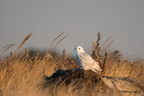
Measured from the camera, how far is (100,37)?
5.24 m

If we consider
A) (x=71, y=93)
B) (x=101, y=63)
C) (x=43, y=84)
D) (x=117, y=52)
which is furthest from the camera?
(x=117, y=52)

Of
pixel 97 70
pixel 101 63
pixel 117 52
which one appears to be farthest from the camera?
pixel 117 52

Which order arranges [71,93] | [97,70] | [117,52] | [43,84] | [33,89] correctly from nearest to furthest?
[71,93] → [33,89] → [43,84] → [97,70] → [117,52]

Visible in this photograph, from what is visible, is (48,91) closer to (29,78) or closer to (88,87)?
(88,87)

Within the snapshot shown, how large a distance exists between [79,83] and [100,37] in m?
1.66

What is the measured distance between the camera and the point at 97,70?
4.69m

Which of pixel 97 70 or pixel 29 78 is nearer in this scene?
pixel 97 70

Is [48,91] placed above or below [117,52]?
below

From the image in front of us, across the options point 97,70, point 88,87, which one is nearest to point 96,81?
point 88,87

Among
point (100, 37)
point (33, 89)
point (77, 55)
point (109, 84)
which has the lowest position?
point (109, 84)

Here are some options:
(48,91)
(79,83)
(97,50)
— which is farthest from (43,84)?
(97,50)

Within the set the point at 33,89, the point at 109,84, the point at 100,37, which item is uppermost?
the point at 100,37

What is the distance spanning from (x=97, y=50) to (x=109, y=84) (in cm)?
144

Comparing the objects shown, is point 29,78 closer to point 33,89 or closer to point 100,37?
point 33,89
